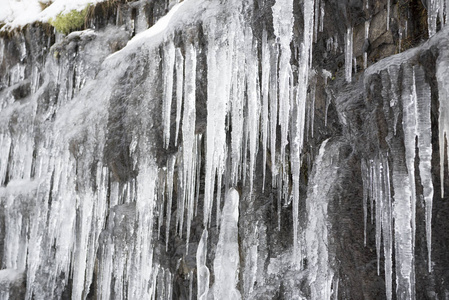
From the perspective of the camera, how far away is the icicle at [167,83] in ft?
13.8

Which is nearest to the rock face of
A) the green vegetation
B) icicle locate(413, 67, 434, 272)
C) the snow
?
icicle locate(413, 67, 434, 272)

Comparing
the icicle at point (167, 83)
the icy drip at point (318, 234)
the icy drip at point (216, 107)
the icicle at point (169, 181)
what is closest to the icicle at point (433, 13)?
the icy drip at point (318, 234)

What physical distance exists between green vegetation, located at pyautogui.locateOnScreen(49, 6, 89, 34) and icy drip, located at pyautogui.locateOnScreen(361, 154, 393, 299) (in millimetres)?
5167

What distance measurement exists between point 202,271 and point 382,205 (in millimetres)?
1925

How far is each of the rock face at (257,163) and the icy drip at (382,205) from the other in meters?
0.01

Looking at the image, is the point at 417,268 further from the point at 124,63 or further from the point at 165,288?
the point at 124,63

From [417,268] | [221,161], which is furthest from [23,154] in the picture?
[417,268]

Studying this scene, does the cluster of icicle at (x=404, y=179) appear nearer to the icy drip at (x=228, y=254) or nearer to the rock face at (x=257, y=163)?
the rock face at (x=257, y=163)

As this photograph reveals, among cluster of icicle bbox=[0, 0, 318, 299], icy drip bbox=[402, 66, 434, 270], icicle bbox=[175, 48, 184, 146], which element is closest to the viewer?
icy drip bbox=[402, 66, 434, 270]

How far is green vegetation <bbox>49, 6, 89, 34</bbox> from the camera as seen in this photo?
263 inches

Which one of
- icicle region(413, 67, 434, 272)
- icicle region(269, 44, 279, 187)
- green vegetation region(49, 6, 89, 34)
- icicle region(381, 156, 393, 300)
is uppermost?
green vegetation region(49, 6, 89, 34)

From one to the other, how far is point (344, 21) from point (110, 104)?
2.38m

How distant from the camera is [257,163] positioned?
4.15 m

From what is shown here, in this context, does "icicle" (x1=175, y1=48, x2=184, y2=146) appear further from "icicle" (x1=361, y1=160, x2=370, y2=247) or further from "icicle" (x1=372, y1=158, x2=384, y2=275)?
"icicle" (x1=372, y1=158, x2=384, y2=275)
